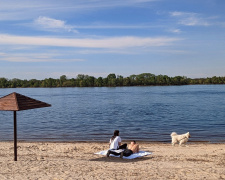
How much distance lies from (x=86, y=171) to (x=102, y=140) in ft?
32.2

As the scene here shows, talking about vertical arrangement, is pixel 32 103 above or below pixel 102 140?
above

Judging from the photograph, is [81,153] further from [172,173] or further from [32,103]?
[172,173]

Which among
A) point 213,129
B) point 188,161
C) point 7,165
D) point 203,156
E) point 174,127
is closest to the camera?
point 7,165

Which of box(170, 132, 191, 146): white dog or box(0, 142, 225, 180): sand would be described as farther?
box(170, 132, 191, 146): white dog

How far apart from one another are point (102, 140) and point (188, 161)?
27.6ft

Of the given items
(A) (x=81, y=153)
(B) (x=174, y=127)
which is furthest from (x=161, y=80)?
(A) (x=81, y=153)

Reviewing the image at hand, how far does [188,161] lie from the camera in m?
12.4

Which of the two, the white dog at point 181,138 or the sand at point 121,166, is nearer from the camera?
the sand at point 121,166

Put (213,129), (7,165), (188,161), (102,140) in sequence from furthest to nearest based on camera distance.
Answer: (213,129) < (102,140) < (188,161) < (7,165)

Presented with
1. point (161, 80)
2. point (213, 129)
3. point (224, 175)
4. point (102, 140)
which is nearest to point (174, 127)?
point (213, 129)

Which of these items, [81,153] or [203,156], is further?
[81,153]

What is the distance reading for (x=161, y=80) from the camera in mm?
199750

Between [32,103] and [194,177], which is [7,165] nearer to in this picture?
[32,103]

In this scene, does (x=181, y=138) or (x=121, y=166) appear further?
(x=181, y=138)
